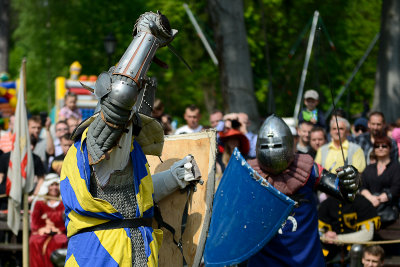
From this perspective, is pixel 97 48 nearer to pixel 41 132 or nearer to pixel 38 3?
pixel 38 3

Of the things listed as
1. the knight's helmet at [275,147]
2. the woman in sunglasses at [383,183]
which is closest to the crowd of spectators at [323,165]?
the woman in sunglasses at [383,183]

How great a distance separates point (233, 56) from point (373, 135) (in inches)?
118

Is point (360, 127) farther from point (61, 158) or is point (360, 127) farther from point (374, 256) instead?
point (61, 158)

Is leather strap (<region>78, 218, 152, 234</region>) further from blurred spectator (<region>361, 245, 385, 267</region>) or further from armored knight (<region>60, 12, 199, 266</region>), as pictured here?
blurred spectator (<region>361, 245, 385, 267</region>)

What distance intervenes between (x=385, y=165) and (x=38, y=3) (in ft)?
74.3

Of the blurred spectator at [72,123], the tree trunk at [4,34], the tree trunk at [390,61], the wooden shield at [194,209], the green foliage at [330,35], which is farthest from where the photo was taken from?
the tree trunk at [4,34]

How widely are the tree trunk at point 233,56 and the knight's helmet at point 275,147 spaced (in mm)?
5138

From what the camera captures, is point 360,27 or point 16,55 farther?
point 16,55

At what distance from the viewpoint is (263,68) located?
17.6m

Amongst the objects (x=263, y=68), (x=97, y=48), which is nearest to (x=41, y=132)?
(x=263, y=68)

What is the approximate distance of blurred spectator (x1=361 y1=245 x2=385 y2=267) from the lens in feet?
23.0

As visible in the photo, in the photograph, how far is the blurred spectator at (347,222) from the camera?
750 centimetres

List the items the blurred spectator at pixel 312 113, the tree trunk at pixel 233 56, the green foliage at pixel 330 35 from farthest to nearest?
the green foliage at pixel 330 35 → the tree trunk at pixel 233 56 → the blurred spectator at pixel 312 113

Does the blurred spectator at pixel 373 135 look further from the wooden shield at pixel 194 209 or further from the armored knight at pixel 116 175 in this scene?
the armored knight at pixel 116 175
